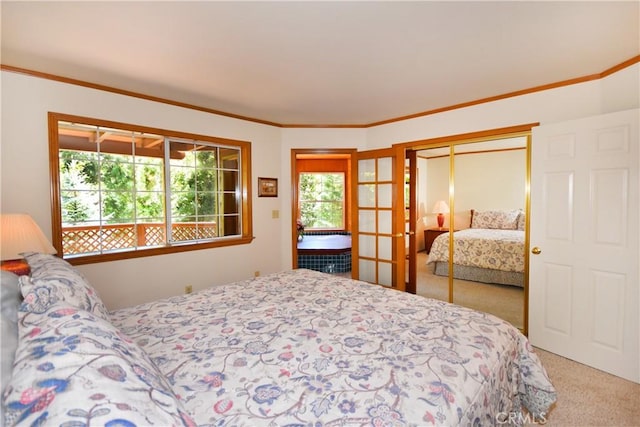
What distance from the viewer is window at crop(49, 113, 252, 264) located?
283 cm

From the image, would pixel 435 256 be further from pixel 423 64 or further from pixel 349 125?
pixel 423 64

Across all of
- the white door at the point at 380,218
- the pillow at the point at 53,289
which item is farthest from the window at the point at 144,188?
the white door at the point at 380,218

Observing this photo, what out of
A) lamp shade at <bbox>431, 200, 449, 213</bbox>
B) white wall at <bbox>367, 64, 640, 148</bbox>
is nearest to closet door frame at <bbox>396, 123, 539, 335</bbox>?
white wall at <bbox>367, 64, 640, 148</bbox>

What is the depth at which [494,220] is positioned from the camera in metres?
4.52

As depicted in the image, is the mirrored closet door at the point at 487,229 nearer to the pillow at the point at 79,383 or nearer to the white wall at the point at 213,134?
the white wall at the point at 213,134

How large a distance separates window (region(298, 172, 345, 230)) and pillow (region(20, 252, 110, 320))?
21.5ft

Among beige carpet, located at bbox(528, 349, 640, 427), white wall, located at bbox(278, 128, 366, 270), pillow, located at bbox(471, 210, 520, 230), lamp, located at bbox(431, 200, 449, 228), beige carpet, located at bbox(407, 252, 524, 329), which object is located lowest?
beige carpet, located at bbox(528, 349, 640, 427)

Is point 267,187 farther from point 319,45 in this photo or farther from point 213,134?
point 319,45

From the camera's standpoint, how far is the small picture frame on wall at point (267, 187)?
13.7 ft

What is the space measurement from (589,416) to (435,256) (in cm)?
300

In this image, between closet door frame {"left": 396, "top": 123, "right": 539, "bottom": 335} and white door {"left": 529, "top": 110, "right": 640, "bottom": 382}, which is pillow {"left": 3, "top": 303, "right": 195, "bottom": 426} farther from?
closet door frame {"left": 396, "top": 123, "right": 539, "bottom": 335}

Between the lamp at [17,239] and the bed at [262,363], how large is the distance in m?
0.43

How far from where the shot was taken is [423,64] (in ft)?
8.00

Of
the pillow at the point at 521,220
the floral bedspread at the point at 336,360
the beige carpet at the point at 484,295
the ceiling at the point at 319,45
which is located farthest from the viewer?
the pillow at the point at 521,220
